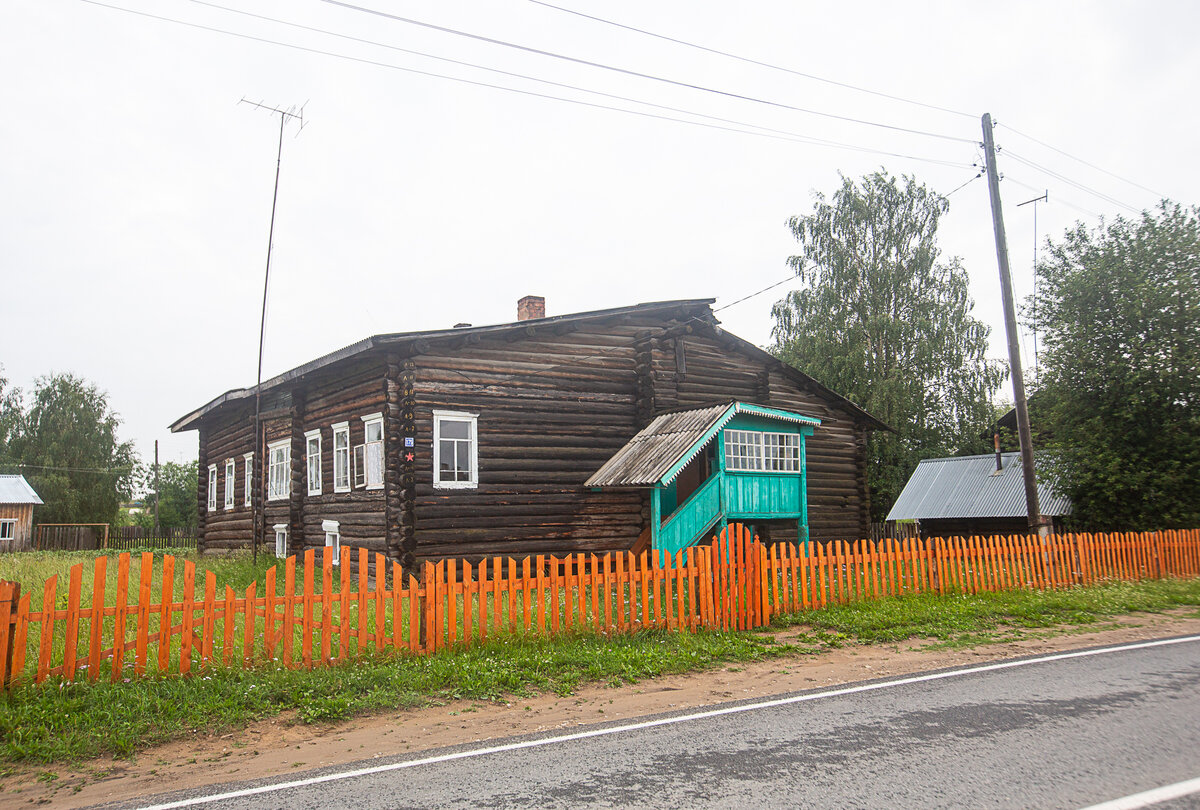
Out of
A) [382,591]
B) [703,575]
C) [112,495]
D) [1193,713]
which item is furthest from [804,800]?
[112,495]

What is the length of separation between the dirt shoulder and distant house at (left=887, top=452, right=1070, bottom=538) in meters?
20.8

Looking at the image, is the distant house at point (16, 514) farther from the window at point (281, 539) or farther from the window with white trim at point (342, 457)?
the window with white trim at point (342, 457)

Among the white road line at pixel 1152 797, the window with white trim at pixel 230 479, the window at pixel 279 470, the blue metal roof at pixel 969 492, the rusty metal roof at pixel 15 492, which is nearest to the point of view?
the white road line at pixel 1152 797

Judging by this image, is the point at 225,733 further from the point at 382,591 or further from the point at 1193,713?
the point at 1193,713

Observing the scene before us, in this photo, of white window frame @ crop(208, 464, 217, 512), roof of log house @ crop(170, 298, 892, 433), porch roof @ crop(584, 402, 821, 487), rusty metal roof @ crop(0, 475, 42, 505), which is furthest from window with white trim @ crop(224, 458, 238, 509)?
rusty metal roof @ crop(0, 475, 42, 505)

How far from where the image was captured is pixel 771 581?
11.8 metres

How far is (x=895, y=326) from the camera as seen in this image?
36531 millimetres

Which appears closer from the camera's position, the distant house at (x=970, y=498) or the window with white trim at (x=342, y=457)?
the window with white trim at (x=342, y=457)

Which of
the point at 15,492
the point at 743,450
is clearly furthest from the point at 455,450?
the point at 15,492

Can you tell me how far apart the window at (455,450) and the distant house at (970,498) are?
20198mm

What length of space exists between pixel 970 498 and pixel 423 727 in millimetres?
28559

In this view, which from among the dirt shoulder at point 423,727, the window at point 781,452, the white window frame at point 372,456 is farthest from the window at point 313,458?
the dirt shoulder at point 423,727

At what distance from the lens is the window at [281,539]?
22.9 metres

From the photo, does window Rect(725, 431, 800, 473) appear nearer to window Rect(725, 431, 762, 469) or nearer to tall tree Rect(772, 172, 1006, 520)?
window Rect(725, 431, 762, 469)
